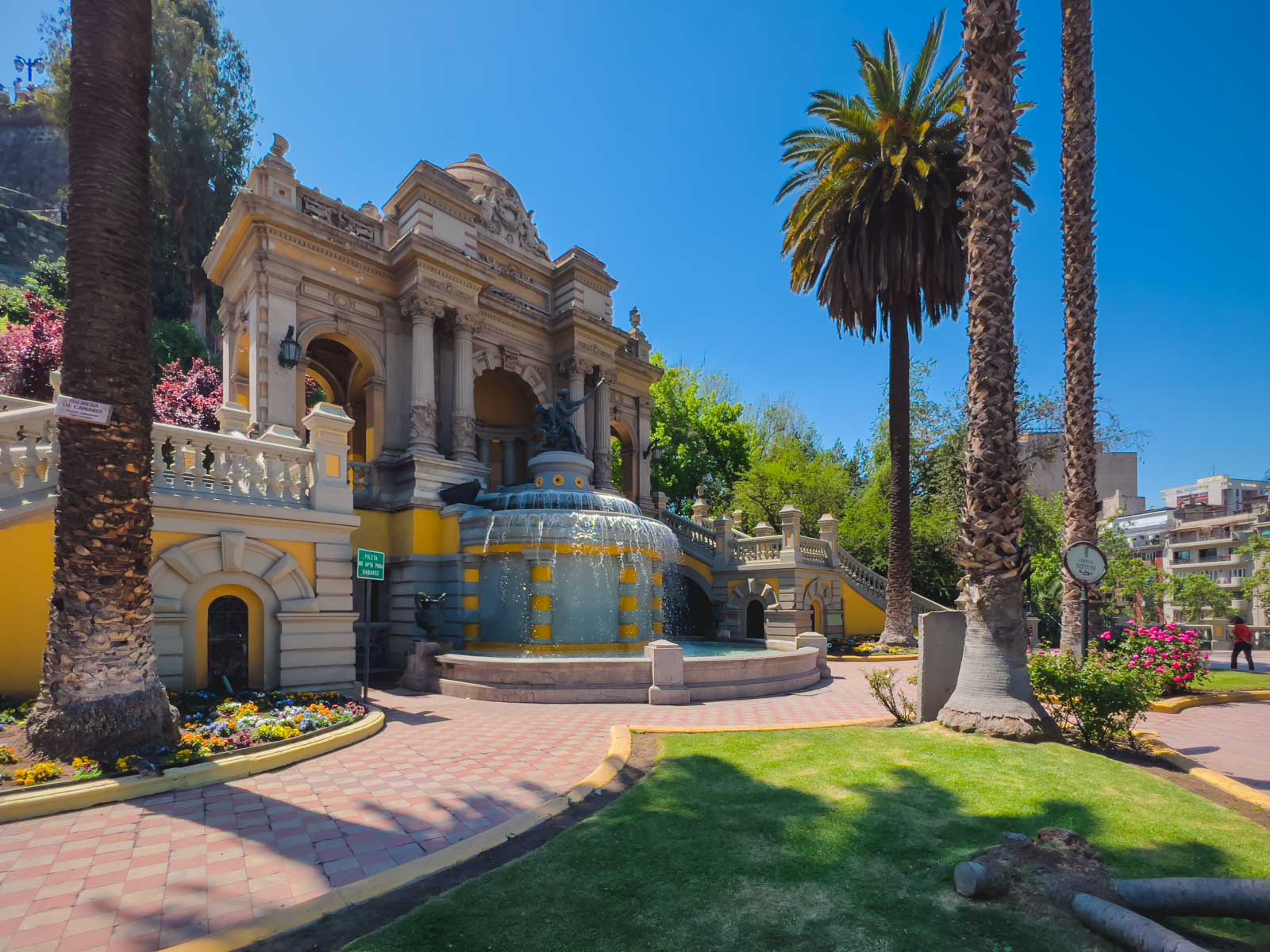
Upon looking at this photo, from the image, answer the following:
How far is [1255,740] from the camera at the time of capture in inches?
368

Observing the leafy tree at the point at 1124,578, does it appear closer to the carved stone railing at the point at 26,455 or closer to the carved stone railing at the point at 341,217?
the carved stone railing at the point at 341,217

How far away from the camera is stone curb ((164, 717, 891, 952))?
392cm

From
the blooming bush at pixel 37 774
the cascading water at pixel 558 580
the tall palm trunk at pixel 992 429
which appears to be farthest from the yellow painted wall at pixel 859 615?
the blooming bush at pixel 37 774

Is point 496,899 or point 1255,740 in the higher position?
point 496,899

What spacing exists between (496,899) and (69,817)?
4.29 meters

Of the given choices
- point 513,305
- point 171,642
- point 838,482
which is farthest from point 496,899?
point 838,482

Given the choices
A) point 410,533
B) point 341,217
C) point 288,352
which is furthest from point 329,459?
point 341,217

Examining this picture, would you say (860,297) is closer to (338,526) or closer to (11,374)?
(338,526)

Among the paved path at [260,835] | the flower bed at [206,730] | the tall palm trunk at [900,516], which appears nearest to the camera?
the paved path at [260,835]

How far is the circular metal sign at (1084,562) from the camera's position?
29.7 feet

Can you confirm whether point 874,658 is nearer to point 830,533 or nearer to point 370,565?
point 830,533

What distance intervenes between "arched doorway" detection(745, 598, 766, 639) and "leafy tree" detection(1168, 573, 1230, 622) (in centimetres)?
3502

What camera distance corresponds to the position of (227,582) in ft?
33.3

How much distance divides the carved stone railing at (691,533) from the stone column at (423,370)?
10785mm
